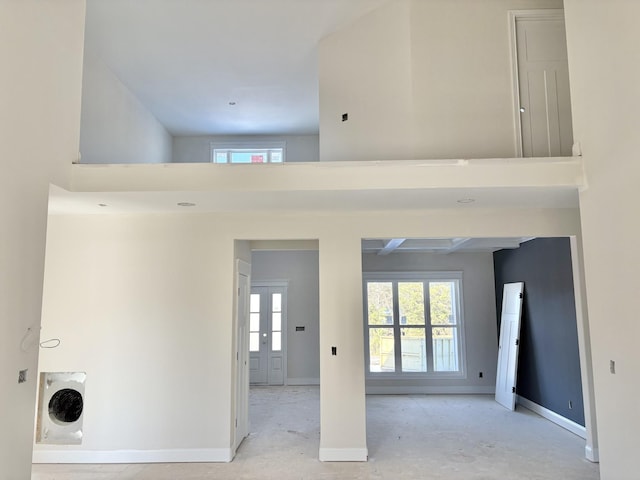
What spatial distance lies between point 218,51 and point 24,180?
2.88 metres

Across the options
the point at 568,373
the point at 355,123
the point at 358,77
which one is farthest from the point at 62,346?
the point at 568,373

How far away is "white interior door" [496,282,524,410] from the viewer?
21.5ft

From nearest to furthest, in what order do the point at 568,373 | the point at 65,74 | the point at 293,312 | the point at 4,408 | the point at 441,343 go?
the point at 4,408 < the point at 65,74 < the point at 568,373 < the point at 441,343 < the point at 293,312

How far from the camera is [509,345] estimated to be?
6.80 m

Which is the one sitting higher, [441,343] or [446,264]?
[446,264]

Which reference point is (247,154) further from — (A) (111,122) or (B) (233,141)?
(A) (111,122)

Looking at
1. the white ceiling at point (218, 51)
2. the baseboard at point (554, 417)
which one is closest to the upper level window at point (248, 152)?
the white ceiling at point (218, 51)

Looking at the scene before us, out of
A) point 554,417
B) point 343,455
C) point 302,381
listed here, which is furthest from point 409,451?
point 302,381

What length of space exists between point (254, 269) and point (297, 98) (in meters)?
3.73

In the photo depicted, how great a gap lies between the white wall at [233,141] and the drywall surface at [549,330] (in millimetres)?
3902

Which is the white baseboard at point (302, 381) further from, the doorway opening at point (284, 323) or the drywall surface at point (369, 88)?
the drywall surface at point (369, 88)

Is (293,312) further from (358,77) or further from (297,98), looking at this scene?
(358,77)

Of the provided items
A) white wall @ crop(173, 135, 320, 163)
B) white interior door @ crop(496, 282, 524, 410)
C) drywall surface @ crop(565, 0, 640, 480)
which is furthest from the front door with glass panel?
drywall surface @ crop(565, 0, 640, 480)

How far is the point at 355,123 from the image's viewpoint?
4.53 m
